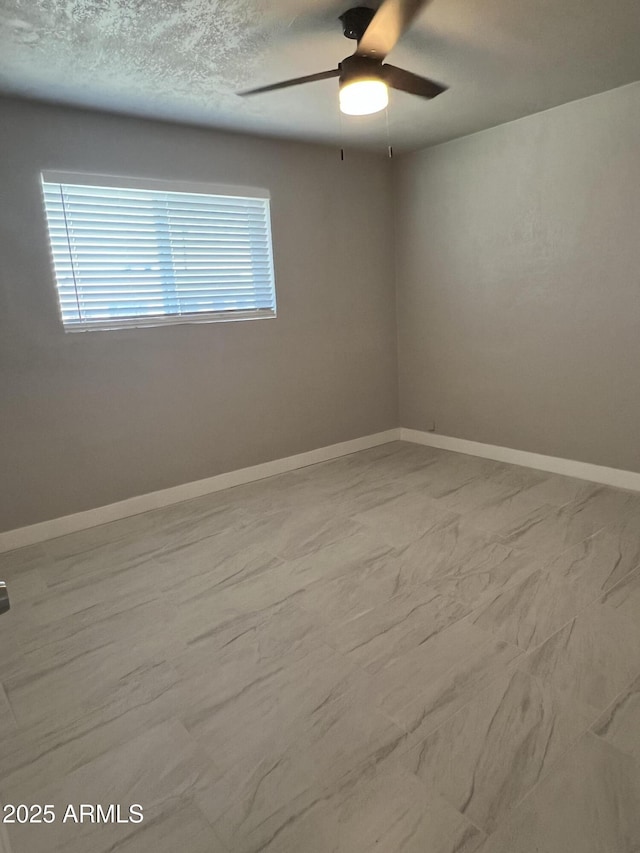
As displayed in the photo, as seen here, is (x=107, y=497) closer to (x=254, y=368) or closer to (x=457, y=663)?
(x=254, y=368)

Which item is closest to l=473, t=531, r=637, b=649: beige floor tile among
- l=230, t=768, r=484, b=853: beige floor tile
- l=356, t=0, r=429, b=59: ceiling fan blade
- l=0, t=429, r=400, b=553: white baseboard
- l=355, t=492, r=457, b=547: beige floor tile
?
l=355, t=492, r=457, b=547: beige floor tile

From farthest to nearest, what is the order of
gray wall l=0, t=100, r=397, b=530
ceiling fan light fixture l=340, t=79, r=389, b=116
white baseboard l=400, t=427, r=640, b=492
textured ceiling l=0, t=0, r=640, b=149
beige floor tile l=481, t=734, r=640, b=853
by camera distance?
white baseboard l=400, t=427, r=640, b=492 → gray wall l=0, t=100, r=397, b=530 → ceiling fan light fixture l=340, t=79, r=389, b=116 → textured ceiling l=0, t=0, r=640, b=149 → beige floor tile l=481, t=734, r=640, b=853

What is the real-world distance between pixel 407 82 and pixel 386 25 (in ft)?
1.47

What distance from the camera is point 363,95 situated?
223 centimetres

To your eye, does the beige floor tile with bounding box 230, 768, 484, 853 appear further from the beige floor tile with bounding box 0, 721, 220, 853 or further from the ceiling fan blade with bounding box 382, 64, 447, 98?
the ceiling fan blade with bounding box 382, 64, 447, 98

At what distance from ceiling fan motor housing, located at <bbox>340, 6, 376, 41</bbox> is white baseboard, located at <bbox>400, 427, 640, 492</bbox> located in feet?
9.65

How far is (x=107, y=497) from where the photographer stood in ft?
11.0

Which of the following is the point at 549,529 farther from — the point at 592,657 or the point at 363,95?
the point at 363,95

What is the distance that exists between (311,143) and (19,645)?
12.2 feet

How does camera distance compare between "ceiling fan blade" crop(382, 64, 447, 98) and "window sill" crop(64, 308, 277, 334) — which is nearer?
"ceiling fan blade" crop(382, 64, 447, 98)

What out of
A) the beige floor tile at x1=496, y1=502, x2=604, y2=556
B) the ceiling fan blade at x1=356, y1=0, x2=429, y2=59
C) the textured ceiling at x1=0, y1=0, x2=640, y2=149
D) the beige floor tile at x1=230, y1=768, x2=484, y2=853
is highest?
the textured ceiling at x1=0, y1=0, x2=640, y2=149

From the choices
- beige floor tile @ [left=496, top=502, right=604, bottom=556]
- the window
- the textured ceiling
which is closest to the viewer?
the textured ceiling

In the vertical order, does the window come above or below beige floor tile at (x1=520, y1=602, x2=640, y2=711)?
above

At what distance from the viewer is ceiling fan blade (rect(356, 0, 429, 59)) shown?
68.2 inches
